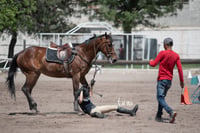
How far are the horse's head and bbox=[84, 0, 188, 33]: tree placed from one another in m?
23.1

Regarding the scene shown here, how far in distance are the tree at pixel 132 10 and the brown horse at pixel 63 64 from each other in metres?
23.0

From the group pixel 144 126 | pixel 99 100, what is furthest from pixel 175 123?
pixel 99 100

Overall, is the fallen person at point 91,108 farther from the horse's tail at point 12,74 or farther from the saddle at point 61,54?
the horse's tail at point 12,74

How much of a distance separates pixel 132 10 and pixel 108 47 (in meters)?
25.1

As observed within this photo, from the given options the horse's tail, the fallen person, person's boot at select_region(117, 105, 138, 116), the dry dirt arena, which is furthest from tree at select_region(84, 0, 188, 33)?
the fallen person

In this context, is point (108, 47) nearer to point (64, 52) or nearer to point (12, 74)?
point (64, 52)

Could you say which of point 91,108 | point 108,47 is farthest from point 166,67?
point 108,47

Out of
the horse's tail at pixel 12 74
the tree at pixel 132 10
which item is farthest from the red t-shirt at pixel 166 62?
the tree at pixel 132 10

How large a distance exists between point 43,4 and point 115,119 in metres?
25.3

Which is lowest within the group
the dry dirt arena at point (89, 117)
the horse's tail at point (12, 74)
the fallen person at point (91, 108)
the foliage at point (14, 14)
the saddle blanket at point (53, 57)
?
the dry dirt arena at point (89, 117)

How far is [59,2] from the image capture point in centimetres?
3422

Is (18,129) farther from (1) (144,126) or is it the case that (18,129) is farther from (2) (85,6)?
(2) (85,6)

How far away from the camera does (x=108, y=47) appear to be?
1052cm

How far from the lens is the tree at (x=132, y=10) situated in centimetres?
3372
